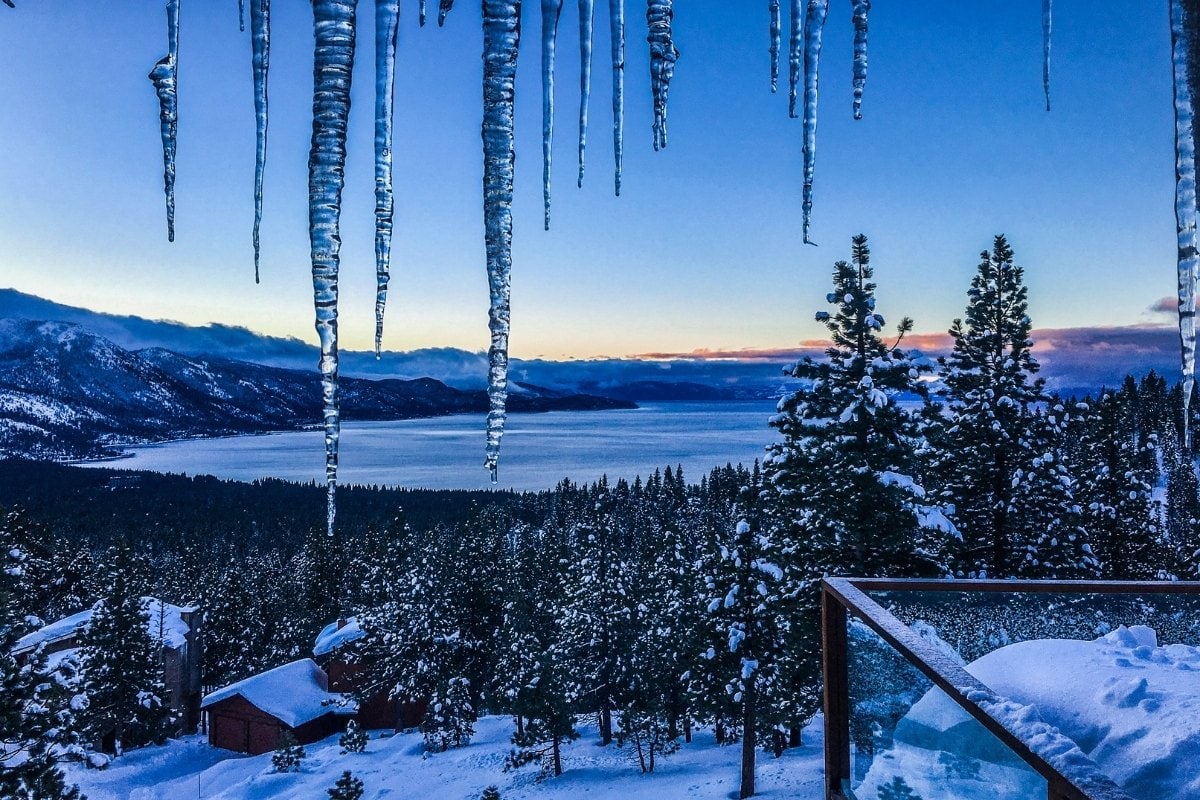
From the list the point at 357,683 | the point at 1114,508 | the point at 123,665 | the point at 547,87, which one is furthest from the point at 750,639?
the point at 123,665

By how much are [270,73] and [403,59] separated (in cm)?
46

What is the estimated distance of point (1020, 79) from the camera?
3.52m

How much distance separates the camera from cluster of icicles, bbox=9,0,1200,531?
1.96 metres

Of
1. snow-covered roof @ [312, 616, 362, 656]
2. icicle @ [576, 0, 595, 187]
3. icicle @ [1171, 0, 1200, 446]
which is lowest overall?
snow-covered roof @ [312, 616, 362, 656]

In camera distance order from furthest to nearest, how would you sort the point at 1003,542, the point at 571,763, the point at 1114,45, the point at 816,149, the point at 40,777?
the point at 571,763 < the point at 1003,542 < the point at 40,777 < the point at 1114,45 < the point at 816,149

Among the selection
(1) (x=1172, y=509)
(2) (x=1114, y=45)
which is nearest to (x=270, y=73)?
(2) (x=1114, y=45)

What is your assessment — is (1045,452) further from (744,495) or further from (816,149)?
(816,149)

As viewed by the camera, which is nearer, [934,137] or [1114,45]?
[1114,45]

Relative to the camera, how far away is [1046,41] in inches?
102

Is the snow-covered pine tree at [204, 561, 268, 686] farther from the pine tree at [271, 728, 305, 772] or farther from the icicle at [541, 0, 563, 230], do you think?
the icicle at [541, 0, 563, 230]

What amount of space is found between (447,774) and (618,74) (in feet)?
94.2

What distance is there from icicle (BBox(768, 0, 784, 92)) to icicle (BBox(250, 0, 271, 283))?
1.97 meters

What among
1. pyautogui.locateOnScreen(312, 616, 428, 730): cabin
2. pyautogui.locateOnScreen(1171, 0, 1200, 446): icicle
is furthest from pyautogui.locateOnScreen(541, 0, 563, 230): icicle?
pyautogui.locateOnScreen(312, 616, 428, 730): cabin

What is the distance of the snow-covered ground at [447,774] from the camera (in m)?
20.8
